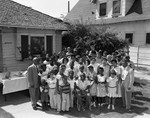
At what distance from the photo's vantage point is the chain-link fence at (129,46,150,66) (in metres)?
13.0

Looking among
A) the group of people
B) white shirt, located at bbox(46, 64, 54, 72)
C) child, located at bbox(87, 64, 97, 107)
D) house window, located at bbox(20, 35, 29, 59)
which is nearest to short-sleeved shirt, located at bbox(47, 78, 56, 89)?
the group of people

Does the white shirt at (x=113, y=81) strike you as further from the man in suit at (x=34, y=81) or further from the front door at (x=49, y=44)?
the front door at (x=49, y=44)

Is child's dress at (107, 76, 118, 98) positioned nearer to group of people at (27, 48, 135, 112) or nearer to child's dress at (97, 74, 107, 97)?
group of people at (27, 48, 135, 112)

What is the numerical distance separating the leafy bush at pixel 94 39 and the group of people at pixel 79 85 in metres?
3.22

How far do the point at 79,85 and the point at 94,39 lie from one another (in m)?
4.27

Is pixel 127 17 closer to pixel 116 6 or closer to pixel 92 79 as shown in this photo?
pixel 116 6

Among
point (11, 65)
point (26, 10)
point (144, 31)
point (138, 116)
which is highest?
point (26, 10)

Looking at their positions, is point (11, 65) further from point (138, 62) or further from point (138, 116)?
point (138, 62)

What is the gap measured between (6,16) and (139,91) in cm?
713

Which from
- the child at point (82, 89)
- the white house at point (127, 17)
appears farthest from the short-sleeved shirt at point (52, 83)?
the white house at point (127, 17)

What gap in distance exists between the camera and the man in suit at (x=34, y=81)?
559 cm

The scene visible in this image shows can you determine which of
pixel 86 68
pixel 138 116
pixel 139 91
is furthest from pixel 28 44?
pixel 138 116

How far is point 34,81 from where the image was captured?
18.6ft

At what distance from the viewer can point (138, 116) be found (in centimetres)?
530
